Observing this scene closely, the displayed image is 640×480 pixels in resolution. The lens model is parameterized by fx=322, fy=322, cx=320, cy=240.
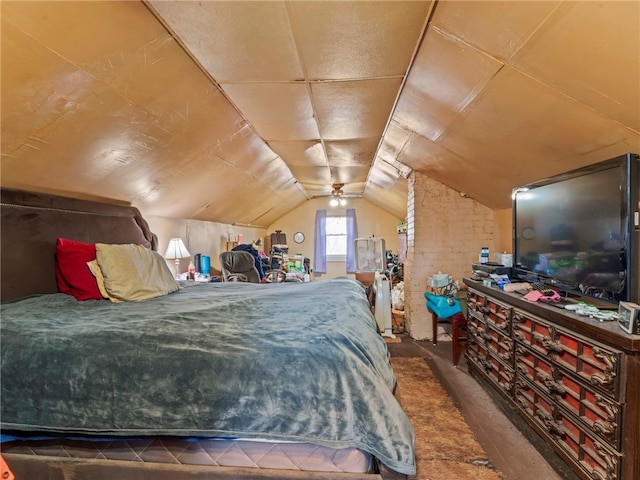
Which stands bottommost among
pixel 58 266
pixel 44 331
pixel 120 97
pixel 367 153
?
pixel 44 331

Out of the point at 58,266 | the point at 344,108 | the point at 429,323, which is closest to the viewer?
the point at 58,266

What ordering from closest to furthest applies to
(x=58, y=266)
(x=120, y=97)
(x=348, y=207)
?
(x=120, y=97) → (x=58, y=266) → (x=348, y=207)

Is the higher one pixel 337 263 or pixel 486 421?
pixel 337 263

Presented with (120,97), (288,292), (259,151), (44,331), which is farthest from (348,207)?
(44,331)

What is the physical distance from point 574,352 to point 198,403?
179cm

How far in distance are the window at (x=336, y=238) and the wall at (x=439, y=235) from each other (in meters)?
3.95

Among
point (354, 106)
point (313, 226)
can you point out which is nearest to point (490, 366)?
point (354, 106)

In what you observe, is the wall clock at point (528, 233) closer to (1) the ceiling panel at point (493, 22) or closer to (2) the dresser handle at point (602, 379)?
(2) the dresser handle at point (602, 379)

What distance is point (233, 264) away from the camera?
15.1ft

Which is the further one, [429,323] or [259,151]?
[429,323]

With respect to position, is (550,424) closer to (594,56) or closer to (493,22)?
(594,56)

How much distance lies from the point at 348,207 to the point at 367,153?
386 cm

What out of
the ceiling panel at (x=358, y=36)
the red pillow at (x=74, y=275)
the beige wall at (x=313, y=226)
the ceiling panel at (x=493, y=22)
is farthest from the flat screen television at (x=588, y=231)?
the beige wall at (x=313, y=226)

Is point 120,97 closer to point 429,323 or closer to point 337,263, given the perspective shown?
point 429,323
